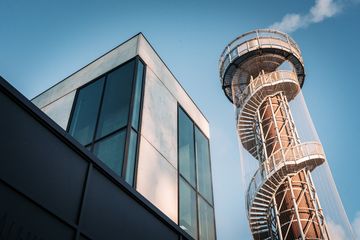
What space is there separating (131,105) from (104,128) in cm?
119

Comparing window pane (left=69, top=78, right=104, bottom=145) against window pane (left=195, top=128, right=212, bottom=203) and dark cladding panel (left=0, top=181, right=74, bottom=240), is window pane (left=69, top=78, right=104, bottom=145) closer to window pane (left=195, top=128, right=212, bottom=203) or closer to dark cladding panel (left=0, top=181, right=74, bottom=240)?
window pane (left=195, top=128, right=212, bottom=203)

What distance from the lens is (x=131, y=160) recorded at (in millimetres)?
10820

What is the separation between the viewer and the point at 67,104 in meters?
14.9

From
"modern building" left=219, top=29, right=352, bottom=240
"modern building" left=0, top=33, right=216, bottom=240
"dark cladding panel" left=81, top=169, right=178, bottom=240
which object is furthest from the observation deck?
"dark cladding panel" left=81, top=169, right=178, bottom=240

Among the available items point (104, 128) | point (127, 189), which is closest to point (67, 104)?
point (104, 128)

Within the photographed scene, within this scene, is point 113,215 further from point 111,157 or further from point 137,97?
point 137,97

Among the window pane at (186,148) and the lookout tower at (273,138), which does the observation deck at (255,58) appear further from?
the window pane at (186,148)

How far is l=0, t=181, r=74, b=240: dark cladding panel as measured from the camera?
4703mm

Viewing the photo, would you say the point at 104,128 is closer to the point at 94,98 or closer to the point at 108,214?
the point at 94,98

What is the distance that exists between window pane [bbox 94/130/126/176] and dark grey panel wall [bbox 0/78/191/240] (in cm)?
380

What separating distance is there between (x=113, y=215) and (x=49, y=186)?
1471mm

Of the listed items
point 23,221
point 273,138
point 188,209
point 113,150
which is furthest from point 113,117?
point 273,138

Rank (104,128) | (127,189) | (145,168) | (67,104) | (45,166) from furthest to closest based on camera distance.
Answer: (67,104) < (104,128) < (145,168) < (127,189) < (45,166)

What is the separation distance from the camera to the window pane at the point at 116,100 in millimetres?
12039
